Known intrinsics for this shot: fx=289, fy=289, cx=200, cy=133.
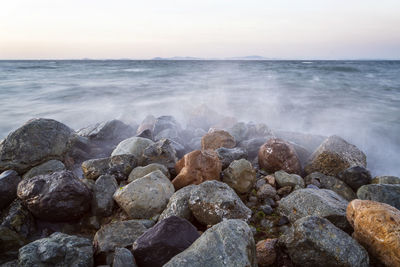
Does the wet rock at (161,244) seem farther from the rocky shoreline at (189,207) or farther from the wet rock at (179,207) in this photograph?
the wet rock at (179,207)

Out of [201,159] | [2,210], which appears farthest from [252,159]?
[2,210]

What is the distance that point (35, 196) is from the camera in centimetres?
352

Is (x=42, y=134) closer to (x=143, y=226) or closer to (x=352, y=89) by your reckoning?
(x=143, y=226)

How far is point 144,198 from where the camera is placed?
11.9 feet

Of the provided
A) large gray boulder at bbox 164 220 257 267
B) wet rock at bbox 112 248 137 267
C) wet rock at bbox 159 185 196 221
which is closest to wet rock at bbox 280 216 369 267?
large gray boulder at bbox 164 220 257 267

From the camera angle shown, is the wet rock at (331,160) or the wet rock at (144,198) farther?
the wet rock at (331,160)

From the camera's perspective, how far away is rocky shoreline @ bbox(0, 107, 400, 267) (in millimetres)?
2615

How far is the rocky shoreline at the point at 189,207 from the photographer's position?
262 centimetres

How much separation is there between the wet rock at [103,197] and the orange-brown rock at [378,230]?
2.91 metres

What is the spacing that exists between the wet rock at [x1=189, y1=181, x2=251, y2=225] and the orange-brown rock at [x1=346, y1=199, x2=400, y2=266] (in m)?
1.14

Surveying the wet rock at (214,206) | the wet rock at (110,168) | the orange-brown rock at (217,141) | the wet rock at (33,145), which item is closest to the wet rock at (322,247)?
the wet rock at (214,206)

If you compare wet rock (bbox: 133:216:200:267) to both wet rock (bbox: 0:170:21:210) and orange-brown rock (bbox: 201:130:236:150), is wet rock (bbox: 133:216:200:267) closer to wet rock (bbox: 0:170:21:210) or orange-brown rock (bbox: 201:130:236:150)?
wet rock (bbox: 0:170:21:210)

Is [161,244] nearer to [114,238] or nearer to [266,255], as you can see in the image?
Result: [114,238]

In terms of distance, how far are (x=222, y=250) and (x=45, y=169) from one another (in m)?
3.46
